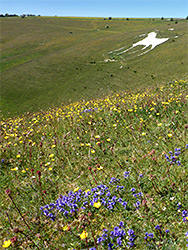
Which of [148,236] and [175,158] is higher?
[175,158]

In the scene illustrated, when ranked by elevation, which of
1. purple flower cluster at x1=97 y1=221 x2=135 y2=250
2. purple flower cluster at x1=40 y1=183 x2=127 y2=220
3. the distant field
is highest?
the distant field

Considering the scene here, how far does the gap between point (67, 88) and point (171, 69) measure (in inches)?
382

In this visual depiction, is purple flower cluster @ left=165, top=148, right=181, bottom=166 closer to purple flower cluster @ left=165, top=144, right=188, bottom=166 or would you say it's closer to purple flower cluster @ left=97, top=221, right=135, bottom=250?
purple flower cluster @ left=165, top=144, right=188, bottom=166

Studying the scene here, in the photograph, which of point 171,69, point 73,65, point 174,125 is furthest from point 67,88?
point 174,125

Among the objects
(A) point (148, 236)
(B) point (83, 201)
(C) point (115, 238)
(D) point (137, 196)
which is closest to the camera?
(A) point (148, 236)

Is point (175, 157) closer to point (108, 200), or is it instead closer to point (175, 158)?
point (175, 158)

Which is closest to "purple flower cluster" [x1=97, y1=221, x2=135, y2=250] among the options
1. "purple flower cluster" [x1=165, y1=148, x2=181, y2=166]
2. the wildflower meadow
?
the wildflower meadow

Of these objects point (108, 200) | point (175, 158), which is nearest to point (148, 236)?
point (108, 200)

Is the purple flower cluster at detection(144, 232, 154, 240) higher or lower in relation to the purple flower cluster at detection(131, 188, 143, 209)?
lower

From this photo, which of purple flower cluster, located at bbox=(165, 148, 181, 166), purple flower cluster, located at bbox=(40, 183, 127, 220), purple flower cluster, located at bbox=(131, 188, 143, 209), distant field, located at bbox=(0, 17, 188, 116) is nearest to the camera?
purple flower cluster, located at bbox=(131, 188, 143, 209)

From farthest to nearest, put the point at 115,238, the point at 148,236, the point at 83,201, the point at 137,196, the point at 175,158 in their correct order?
the point at 175,158
the point at 83,201
the point at 137,196
the point at 115,238
the point at 148,236

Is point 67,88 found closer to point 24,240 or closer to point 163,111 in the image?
point 163,111

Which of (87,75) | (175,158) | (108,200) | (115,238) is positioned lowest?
(115,238)

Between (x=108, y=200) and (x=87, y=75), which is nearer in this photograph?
(x=108, y=200)
